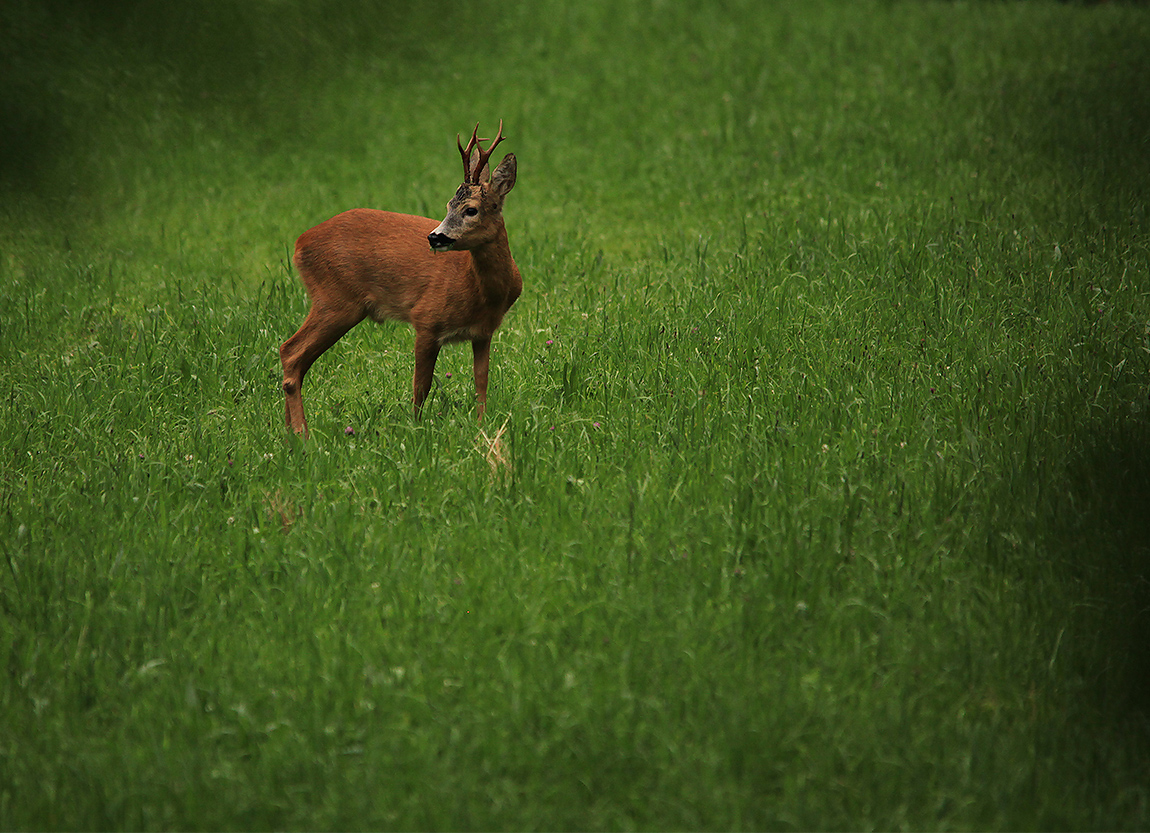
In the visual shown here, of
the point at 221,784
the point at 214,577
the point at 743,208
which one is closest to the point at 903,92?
the point at 743,208

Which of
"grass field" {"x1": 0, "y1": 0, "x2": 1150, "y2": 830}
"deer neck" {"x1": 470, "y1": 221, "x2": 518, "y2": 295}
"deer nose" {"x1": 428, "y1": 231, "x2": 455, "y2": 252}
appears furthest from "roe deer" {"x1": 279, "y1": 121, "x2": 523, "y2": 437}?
"grass field" {"x1": 0, "y1": 0, "x2": 1150, "y2": 830}

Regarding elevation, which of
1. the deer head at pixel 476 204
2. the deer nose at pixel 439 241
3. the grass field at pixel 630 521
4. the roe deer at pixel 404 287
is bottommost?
the grass field at pixel 630 521

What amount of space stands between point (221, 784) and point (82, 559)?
1683 mm

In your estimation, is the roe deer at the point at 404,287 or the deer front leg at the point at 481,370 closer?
the roe deer at the point at 404,287

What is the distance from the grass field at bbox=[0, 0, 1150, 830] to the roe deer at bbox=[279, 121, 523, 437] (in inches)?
17.8

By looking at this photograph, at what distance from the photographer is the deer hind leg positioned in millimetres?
5441

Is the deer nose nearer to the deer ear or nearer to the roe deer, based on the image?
the roe deer

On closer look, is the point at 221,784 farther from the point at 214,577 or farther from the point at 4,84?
the point at 4,84

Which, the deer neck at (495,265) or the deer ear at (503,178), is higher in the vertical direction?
the deer ear at (503,178)

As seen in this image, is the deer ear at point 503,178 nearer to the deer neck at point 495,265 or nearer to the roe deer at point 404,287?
the roe deer at point 404,287

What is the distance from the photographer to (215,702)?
12.1ft

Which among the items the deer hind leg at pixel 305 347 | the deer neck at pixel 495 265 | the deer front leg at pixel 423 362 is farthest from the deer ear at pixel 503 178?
the deer hind leg at pixel 305 347

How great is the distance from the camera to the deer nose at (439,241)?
4.55 m

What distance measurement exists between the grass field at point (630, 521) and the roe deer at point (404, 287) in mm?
452
